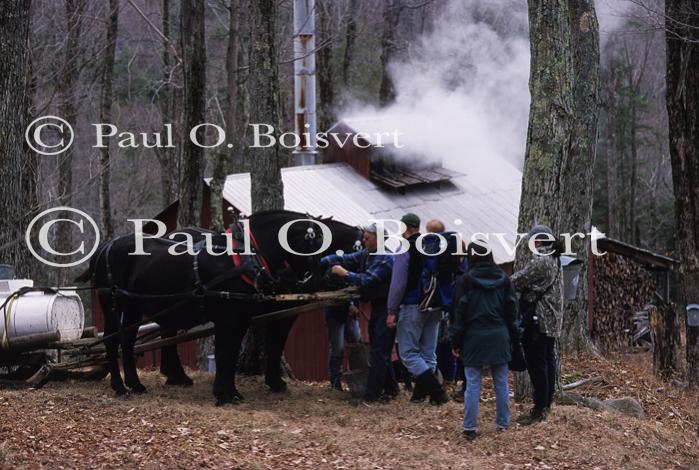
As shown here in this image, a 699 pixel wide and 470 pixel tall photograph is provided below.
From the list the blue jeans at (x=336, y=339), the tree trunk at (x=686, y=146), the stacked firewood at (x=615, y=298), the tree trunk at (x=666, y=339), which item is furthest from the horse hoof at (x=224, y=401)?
the stacked firewood at (x=615, y=298)

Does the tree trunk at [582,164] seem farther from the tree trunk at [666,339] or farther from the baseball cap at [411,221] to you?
the baseball cap at [411,221]

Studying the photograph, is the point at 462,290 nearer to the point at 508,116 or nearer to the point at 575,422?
the point at 575,422

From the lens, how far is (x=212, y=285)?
1135 cm

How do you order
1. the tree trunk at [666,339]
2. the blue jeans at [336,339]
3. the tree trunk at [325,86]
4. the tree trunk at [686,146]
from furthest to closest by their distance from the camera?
the tree trunk at [325,86], the tree trunk at [666,339], the tree trunk at [686,146], the blue jeans at [336,339]

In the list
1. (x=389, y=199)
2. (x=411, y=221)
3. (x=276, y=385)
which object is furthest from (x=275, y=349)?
(x=389, y=199)

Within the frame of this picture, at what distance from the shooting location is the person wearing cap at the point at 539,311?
10.1 meters

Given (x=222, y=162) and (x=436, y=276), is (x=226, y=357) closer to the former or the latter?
(x=436, y=276)

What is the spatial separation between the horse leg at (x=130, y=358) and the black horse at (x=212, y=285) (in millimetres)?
12

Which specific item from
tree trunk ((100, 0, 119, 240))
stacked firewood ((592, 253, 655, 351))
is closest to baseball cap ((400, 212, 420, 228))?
stacked firewood ((592, 253, 655, 351))

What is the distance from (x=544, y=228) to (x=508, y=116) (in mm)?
16564

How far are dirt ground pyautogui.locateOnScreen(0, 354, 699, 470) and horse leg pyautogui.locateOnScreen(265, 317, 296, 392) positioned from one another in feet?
1.13

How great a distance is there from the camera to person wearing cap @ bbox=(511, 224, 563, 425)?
10.1m

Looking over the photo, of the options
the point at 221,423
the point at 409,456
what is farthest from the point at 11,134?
the point at 409,456

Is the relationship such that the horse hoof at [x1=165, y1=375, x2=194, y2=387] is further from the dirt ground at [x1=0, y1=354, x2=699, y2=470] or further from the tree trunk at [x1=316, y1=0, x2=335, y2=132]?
the tree trunk at [x1=316, y1=0, x2=335, y2=132]
